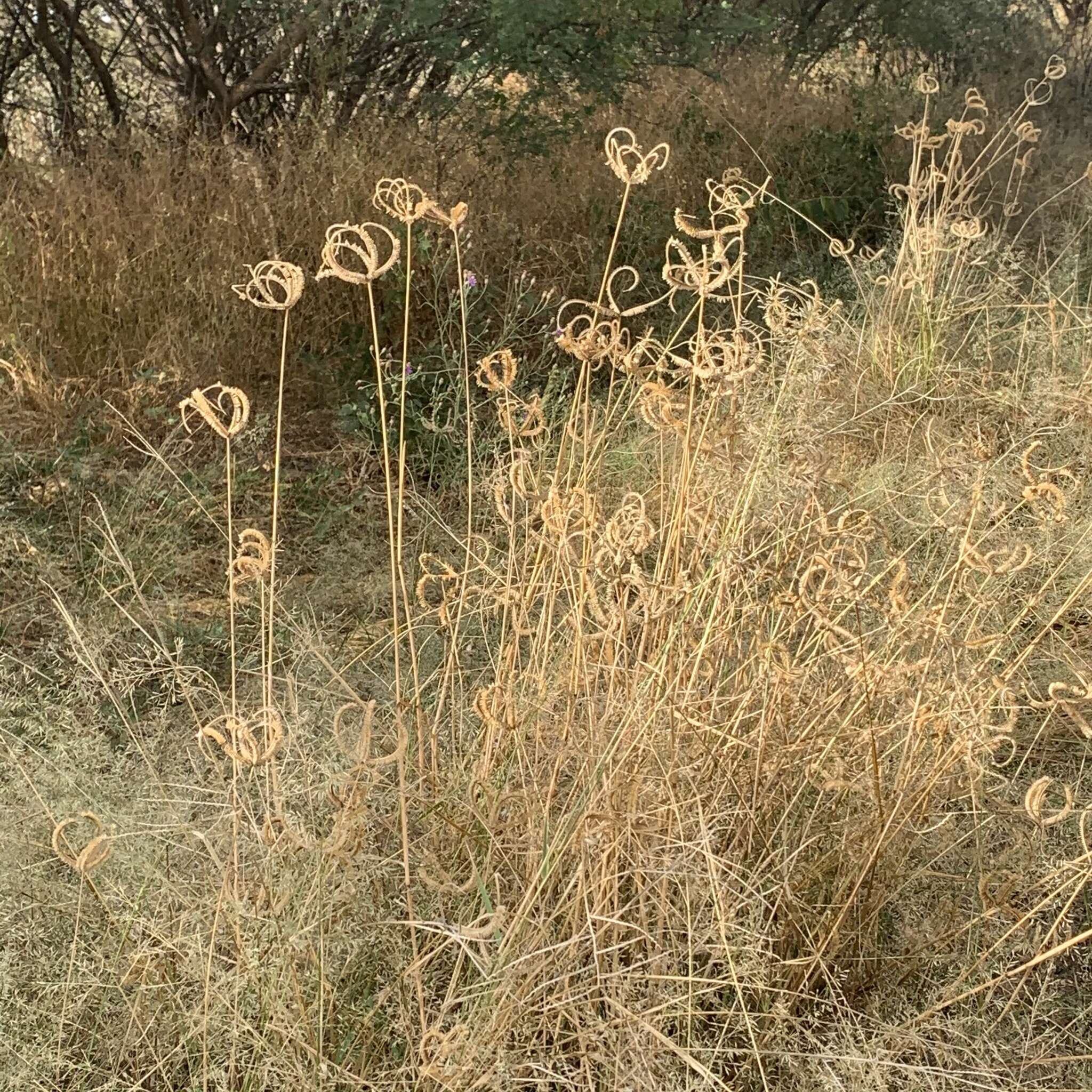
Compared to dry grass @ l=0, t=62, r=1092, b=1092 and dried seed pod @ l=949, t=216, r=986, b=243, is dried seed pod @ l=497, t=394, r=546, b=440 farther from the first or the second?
Result: dried seed pod @ l=949, t=216, r=986, b=243

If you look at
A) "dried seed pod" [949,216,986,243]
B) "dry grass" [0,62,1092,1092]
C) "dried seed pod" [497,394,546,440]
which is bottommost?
"dry grass" [0,62,1092,1092]

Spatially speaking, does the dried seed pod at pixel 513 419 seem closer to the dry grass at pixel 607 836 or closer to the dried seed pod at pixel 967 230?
the dry grass at pixel 607 836

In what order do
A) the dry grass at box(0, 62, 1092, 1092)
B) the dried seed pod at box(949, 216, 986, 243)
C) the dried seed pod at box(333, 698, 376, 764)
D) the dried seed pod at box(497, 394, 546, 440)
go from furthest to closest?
the dried seed pod at box(949, 216, 986, 243)
the dried seed pod at box(497, 394, 546, 440)
the dry grass at box(0, 62, 1092, 1092)
the dried seed pod at box(333, 698, 376, 764)

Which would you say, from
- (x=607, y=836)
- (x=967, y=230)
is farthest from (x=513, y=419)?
(x=967, y=230)

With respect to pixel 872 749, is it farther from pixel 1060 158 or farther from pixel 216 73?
pixel 1060 158

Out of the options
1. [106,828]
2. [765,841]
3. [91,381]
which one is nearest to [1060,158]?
[91,381]

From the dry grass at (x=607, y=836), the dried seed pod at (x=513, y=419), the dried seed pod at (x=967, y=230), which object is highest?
the dried seed pod at (x=967, y=230)

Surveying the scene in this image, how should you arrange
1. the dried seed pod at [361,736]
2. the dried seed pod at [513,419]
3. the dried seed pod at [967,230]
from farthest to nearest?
the dried seed pod at [967,230] < the dried seed pod at [513,419] < the dried seed pod at [361,736]

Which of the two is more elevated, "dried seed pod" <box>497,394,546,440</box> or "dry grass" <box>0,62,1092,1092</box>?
"dried seed pod" <box>497,394,546,440</box>

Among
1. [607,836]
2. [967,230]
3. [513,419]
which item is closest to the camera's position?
[607,836]

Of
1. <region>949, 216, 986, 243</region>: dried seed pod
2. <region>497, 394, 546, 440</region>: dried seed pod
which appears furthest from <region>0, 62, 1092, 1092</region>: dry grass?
<region>949, 216, 986, 243</region>: dried seed pod

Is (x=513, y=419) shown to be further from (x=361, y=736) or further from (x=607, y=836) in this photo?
(x=607, y=836)

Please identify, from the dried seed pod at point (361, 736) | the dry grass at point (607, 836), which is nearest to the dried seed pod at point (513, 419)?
the dry grass at point (607, 836)

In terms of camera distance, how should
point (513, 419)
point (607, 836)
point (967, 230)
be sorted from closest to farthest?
point (607, 836) < point (513, 419) < point (967, 230)
